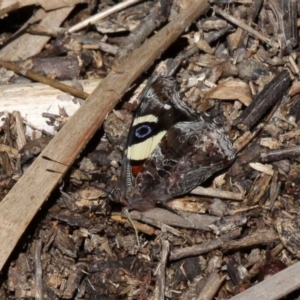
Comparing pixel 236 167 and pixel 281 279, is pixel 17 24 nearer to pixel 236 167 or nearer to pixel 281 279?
pixel 236 167

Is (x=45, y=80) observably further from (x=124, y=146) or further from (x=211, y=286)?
(x=211, y=286)

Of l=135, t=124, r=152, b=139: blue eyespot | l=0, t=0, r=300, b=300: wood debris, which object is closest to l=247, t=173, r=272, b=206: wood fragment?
l=0, t=0, r=300, b=300: wood debris

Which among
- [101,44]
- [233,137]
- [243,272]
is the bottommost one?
[243,272]

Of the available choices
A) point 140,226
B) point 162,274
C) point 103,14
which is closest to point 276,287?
point 162,274

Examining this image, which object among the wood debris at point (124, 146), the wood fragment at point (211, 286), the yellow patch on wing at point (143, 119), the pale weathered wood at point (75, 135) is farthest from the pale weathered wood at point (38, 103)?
the wood fragment at point (211, 286)

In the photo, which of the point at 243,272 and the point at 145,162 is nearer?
the point at 243,272

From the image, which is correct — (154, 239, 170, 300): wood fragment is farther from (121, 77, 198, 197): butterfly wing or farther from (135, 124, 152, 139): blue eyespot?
(135, 124, 152, 139): blue eyespot

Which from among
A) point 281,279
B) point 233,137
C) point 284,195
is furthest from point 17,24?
point 281,279
